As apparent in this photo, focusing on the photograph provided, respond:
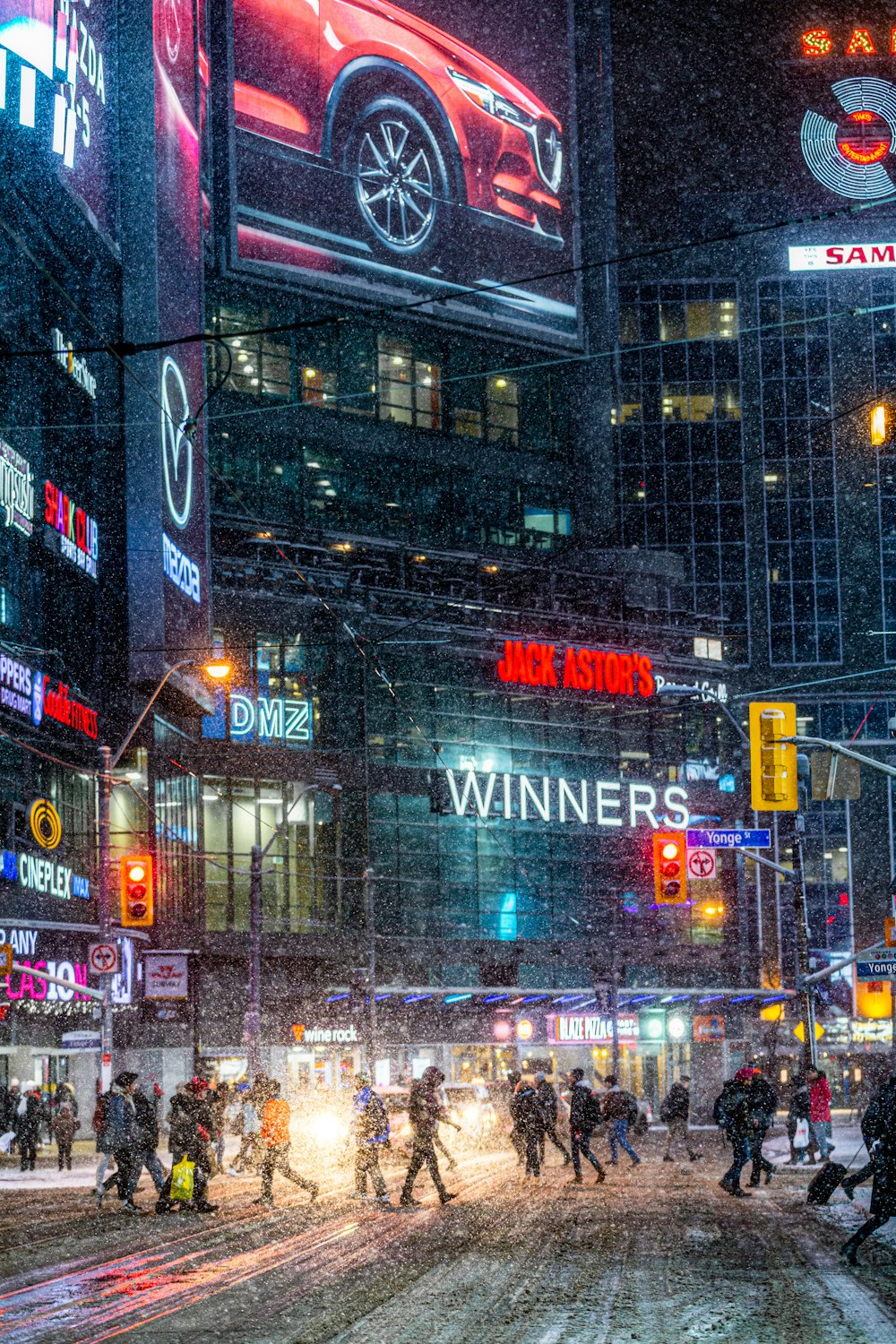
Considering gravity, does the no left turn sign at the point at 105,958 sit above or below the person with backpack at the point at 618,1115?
above

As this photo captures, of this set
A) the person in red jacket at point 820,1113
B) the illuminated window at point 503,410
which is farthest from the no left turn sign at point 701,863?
the illuminated window at point 503,410

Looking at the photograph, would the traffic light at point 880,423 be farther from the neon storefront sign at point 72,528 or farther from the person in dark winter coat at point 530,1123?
the neon storefront sign at point 72,528

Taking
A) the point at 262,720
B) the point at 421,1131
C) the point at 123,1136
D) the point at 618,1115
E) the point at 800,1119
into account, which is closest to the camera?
the point at 421,1131

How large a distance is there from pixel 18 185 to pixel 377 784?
32800 millimetres

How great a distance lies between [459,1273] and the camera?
15.1m

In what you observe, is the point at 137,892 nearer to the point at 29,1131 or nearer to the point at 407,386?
the point at 29,1131

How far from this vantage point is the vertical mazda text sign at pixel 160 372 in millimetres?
44188

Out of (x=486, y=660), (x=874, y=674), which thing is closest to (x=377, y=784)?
(x=486, y=660)

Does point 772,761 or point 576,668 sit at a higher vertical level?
point 576,668

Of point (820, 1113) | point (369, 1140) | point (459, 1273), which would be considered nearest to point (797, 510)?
point (820, 1113)

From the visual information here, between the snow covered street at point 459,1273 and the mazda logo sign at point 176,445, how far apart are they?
78.2 ft

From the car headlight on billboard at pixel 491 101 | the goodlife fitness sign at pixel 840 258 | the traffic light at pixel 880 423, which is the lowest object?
the traffic light at pixel 880 423

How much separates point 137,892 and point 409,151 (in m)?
50.2

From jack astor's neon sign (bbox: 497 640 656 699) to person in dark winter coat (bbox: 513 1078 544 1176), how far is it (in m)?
43.6
